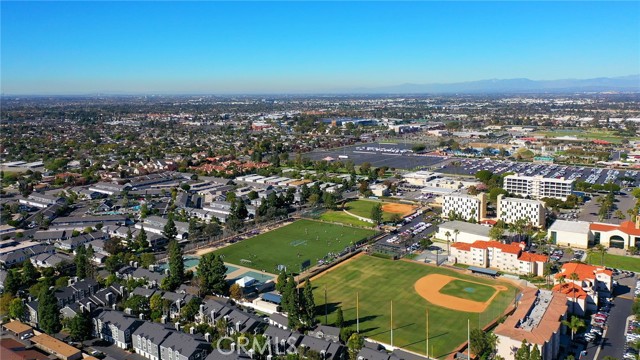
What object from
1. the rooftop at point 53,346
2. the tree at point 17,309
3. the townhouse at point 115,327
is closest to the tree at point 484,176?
the townhouse at point 115,327

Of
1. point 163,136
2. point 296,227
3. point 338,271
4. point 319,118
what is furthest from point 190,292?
point 319,118

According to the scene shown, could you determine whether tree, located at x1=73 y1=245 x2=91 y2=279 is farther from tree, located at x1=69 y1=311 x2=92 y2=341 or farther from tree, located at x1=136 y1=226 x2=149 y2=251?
tree, located at x1=69 y1=311 x2=92 y2=341

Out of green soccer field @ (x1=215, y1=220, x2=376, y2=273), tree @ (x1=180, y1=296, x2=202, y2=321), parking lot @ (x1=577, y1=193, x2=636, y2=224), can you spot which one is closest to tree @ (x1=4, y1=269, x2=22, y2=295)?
tree @ (x1=180, y1=296, x2=202, y2=321)

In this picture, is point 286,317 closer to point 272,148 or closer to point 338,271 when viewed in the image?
point 338,271

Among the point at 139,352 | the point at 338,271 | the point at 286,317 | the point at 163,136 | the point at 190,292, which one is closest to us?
the point at 139,352

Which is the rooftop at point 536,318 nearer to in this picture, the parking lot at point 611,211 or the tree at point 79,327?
the tree at point 79,327

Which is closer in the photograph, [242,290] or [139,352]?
[139,352]

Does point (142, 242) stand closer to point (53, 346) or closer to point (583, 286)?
point (53, 346)
